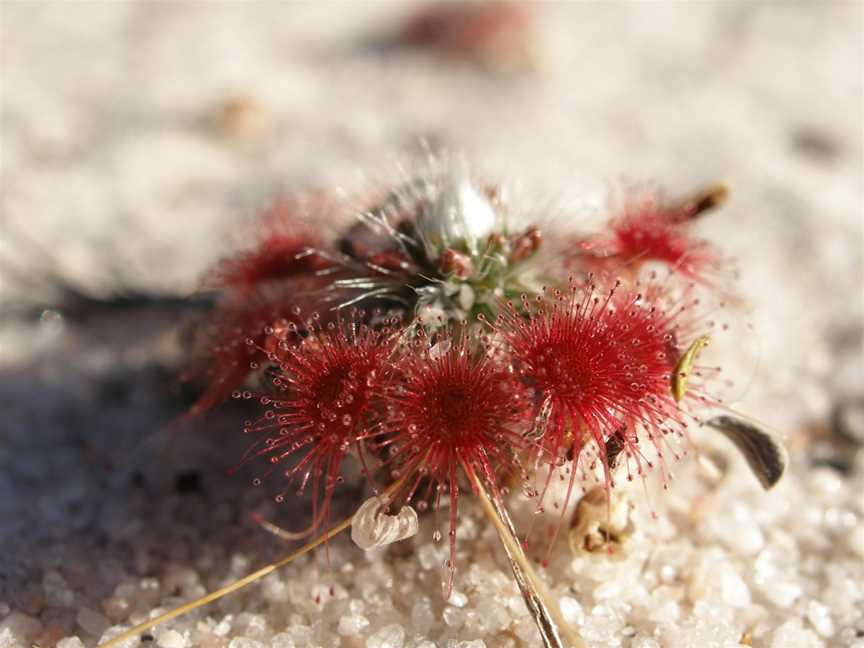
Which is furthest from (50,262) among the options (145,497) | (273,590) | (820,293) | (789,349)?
(820,293)

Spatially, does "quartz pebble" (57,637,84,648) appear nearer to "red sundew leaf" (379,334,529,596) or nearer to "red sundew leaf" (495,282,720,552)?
"red sundew leaf" (379,334,529,596)

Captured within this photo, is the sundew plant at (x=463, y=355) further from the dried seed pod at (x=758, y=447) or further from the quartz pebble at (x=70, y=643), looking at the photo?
the quartz pebble at (x=70, y=643)

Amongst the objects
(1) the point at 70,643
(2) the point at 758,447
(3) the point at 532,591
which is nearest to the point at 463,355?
(3) the point at 532,591

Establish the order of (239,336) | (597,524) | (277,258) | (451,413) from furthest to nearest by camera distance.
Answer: (277,258), (239,336), (597,524), (451,413)

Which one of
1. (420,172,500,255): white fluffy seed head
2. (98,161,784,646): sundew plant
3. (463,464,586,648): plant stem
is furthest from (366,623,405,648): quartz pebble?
(420,172,500,255): white fluffy seed head

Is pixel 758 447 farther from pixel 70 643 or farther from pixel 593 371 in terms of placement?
pixel 70 643

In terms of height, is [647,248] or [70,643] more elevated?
[647,248]

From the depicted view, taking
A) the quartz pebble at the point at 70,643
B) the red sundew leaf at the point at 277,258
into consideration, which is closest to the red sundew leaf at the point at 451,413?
the red sundew leaf at the point at 277,258

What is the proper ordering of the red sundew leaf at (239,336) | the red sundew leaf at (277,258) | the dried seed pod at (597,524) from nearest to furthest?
the dried seed pod at (597,524) → the red sundew leaf at (239,336) → the red sundew leaf at (277,258)
